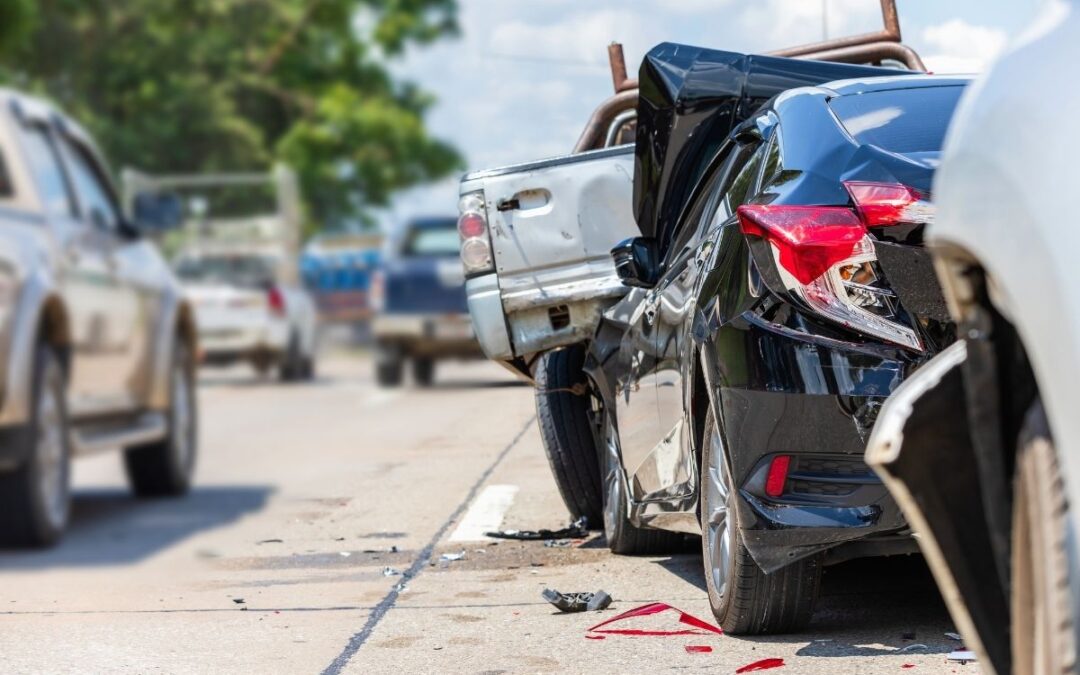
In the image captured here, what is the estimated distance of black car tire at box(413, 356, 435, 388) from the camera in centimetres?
2355

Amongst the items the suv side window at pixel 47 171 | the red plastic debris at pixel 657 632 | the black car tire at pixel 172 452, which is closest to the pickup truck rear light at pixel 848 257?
the red plastic debris at pixel 657 632

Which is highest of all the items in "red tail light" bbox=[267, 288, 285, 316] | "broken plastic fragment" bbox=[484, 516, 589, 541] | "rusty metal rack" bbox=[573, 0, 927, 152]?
"rusty metal rack" bbox=[573, 0, 927, 152]

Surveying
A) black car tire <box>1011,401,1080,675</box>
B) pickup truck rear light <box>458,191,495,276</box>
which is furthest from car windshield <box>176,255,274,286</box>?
black car tire <box>1011,401,1080,675</box>

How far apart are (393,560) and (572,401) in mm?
1003

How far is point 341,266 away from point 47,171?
38.9 meters

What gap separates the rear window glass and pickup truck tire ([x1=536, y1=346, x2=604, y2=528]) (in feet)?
8.53

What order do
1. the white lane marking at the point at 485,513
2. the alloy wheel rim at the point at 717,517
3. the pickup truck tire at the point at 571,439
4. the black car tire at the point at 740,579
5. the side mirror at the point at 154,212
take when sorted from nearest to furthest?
the black car tire at the point at 740,579
the alloy wheel rim at the point at 717,517
the pickup truck tire at the point at 571,439
the white lane marking at the point at 485,513
the side mirror at the point at 154,212

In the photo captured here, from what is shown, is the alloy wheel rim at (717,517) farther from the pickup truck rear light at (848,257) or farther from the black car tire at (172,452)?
the black car tire at (172,452)

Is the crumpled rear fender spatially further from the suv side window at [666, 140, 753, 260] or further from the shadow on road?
the shadow on road

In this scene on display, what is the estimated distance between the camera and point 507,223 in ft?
27.5

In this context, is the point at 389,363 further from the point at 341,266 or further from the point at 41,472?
the point at 341,266

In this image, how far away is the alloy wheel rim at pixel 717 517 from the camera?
17.9 feet

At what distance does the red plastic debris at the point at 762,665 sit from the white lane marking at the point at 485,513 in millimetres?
2948

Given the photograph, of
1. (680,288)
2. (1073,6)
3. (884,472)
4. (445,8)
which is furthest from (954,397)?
(445,8)
